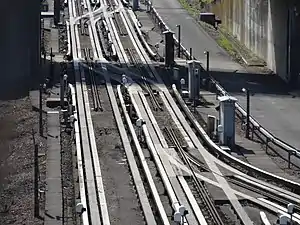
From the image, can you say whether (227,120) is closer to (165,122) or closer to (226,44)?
(165,122)

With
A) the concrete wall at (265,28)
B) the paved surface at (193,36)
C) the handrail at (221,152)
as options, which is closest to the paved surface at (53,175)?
the handrail at (221,152)

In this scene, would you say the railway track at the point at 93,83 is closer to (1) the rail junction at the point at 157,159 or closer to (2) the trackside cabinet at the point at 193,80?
(1) the rail junction at the point at 157,159

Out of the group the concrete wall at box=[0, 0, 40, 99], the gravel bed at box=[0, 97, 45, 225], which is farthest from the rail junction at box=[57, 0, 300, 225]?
the concrete wall at box=[0, 0, 40, 99]

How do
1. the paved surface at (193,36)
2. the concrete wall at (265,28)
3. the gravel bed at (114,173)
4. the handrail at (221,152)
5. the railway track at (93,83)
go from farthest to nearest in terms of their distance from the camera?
the paved surface at (193,36), the concrete wall at (265,28), the railway track at (93,83), the handrail at (221,152), the gravel bed at (114,173)

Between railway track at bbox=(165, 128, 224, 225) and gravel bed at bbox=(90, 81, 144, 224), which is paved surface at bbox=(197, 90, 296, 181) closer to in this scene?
railway track at bbox=(165, 128, 224, 225)

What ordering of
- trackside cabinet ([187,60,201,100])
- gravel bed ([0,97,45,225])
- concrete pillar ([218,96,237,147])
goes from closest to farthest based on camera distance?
1. gravel bed ([0,97,45,225])
2. concrete pillar ([218,96,237,147])
3. trackside cabinet ([187,60,201,100])

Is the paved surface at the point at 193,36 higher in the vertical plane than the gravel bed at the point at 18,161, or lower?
higher
